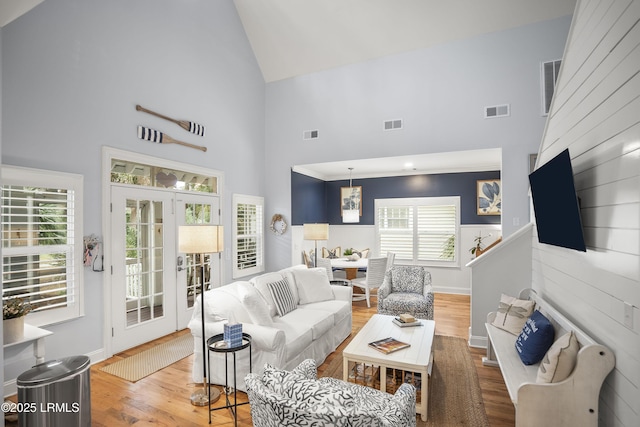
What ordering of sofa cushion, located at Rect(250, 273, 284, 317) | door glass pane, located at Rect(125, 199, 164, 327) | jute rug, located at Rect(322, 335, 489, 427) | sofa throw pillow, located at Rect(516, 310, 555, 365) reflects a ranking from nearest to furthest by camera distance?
1. sofa throw pillow, located at Rect(516, 310, 555, 365)
2. jute rug, located at Rect(322, 335, 489, 427)
3. sofa cushion, located at Rect(250, 273, 284, 317)
4. door glass pane, located at Rect(125, 199, 164, 327)

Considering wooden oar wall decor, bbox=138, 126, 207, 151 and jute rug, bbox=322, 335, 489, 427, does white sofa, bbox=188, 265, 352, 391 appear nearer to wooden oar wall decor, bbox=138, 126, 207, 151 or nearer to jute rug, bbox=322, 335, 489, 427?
jute rug, bbox=322, 335, 489, 427

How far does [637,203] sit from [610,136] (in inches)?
19.6

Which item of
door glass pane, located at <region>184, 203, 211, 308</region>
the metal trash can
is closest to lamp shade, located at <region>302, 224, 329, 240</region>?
door glass pane, located at <region>184, 203, 211, 308</region>

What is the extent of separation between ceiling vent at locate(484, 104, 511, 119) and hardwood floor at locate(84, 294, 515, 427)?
3.41m

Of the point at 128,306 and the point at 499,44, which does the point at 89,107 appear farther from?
the point at 499,44

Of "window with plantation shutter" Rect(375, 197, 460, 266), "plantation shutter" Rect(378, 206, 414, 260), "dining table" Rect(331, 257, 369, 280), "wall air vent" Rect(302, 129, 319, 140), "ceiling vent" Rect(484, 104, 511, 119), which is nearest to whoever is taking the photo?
"ceiling vent" Rect(484, 104, 511, 119)

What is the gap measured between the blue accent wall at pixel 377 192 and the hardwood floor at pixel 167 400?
11.5 feet

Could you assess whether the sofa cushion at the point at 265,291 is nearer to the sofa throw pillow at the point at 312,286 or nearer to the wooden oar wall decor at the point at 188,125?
the sofa throw pillow at the point at 312,286

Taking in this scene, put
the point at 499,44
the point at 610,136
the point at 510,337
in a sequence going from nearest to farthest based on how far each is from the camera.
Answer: the point at 610,136 < the point at 510,337 < the point at 499,44

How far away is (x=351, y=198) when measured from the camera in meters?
7.69

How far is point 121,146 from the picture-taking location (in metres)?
3.84

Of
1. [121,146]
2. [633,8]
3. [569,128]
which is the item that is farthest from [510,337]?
[121,146]

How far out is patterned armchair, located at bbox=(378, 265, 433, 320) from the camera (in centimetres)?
435

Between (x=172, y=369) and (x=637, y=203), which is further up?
(x=637, y=203)
